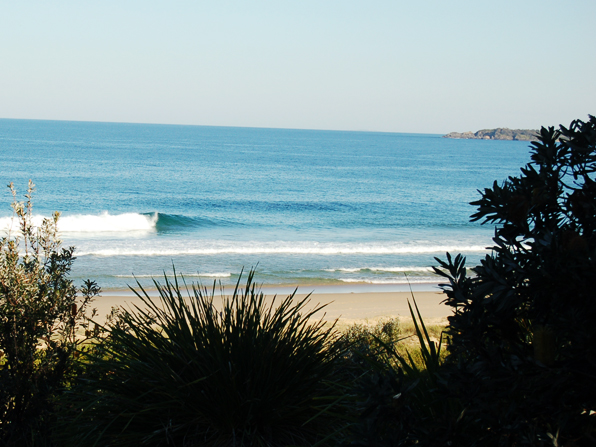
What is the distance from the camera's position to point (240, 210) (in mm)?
33750

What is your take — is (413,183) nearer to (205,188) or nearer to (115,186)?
(205,188)

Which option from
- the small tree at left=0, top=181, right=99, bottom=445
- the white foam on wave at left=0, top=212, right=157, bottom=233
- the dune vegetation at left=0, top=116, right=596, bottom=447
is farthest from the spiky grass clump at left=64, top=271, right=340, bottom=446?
the white foam on wave at left=0, top=212, right=157, bottom=233

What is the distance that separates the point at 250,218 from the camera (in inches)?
1231

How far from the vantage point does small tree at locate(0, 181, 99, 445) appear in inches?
132

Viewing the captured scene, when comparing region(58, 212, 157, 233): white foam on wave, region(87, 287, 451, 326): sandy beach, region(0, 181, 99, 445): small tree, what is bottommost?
region(58, 212, 157, 233): white foam on wave

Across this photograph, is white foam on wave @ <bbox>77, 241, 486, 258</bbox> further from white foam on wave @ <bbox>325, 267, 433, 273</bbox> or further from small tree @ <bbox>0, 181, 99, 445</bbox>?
small tree @ <bbox>0, 181, 99, 445</bbox>

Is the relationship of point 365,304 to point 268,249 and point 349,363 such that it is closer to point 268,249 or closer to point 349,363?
point 268,249

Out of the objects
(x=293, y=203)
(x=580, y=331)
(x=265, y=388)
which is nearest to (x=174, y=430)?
(x=265, y=388)

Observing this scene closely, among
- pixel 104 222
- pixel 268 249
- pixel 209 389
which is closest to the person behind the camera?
pixel 209 389

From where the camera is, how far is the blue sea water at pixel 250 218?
1858 cm

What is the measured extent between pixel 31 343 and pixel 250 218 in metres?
27.7

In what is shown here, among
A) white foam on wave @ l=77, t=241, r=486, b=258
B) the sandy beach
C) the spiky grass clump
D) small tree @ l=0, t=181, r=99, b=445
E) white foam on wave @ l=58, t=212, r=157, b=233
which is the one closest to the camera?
the spiky grass clump

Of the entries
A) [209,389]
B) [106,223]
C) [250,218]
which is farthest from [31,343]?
[250,218]

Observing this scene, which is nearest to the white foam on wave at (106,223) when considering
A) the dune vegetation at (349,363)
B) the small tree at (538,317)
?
the dune vegetation at (349,363)
